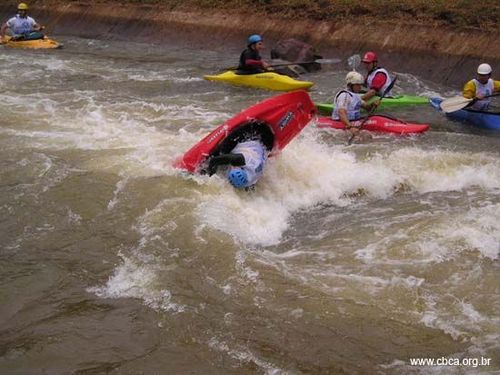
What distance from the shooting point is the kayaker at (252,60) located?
1168 cm

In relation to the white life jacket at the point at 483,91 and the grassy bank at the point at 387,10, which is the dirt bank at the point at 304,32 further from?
the white life jacket at the point at 483,91

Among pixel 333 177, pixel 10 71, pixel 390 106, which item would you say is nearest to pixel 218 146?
pixel 333 177

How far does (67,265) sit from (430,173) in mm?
4299

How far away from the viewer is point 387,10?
14078mm

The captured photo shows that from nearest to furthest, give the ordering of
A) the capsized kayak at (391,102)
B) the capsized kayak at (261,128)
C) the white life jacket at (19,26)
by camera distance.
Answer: the capsized kayak at (261,128), the capsized kayak at (391,102), the white life jacket at (19,26)

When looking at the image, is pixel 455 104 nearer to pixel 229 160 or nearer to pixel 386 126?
pixel 386 126

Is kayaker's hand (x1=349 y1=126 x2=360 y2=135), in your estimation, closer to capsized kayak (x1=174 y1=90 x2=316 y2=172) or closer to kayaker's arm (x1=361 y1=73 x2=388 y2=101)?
kayaker's arm (x1=361 y1=73 x2=388 y2=101)

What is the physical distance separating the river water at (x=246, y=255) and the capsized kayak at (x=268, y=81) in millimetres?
2972

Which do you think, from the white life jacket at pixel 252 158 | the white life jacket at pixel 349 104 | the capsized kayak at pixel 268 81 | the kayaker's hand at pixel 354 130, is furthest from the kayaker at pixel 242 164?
the capsized kayak at pixel 268 81

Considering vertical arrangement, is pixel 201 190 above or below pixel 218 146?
below

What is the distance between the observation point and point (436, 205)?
6.04m

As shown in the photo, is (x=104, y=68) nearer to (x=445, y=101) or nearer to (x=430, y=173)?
(x=445, y=101)

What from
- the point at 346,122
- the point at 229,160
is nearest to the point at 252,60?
the point at 346,122

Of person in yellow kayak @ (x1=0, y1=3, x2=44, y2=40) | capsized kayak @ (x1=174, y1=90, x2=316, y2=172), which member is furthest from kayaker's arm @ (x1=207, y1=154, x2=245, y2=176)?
person in yellow kayak @ (x1=0, y1=3, x2=44, y2=40)
